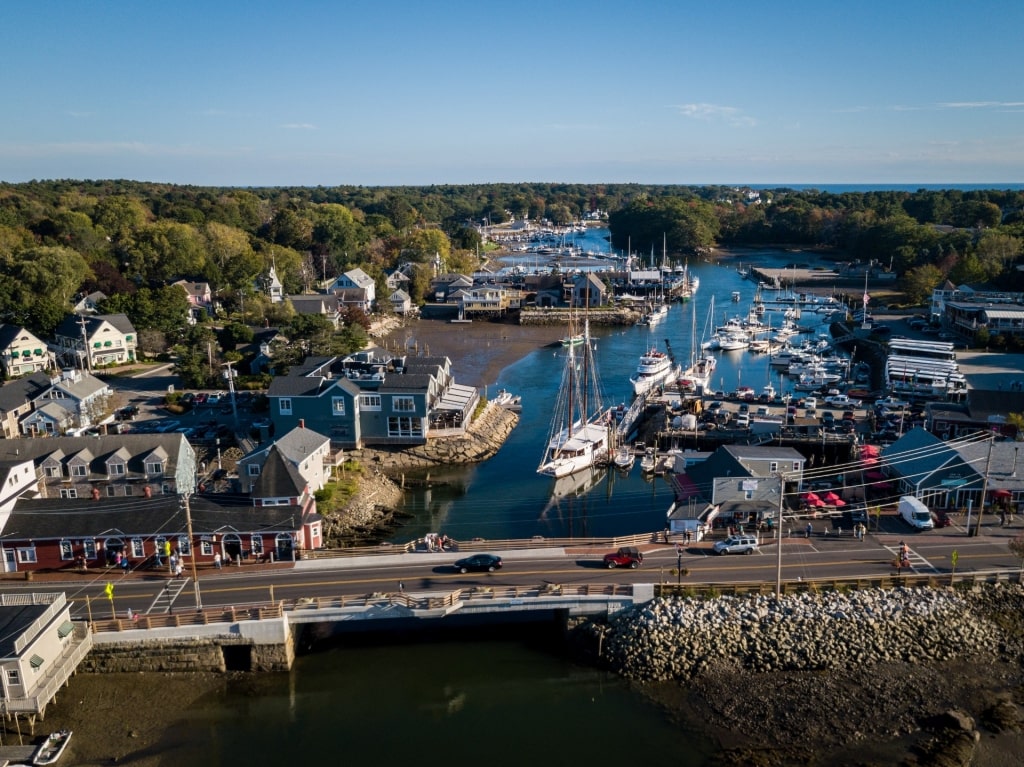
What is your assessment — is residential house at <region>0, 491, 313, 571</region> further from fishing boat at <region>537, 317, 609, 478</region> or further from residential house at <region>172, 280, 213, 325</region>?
residential house at <region>172, 280, 213, 325</region>

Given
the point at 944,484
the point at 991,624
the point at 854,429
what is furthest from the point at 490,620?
the point at 854,429

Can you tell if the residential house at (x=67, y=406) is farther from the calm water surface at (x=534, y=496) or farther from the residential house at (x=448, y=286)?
the residential house at (x=448, y=286)

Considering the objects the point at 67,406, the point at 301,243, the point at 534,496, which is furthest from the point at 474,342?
the point at 301,243

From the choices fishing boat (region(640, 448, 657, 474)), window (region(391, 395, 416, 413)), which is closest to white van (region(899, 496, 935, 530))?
fishing boat (region(640, 448, 657, 474))

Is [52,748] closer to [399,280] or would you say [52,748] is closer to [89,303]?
[89,303]

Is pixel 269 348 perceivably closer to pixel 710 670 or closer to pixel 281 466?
pixel 281 466

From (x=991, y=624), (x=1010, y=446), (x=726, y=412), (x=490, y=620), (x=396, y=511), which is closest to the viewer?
(x=991, y=624)
